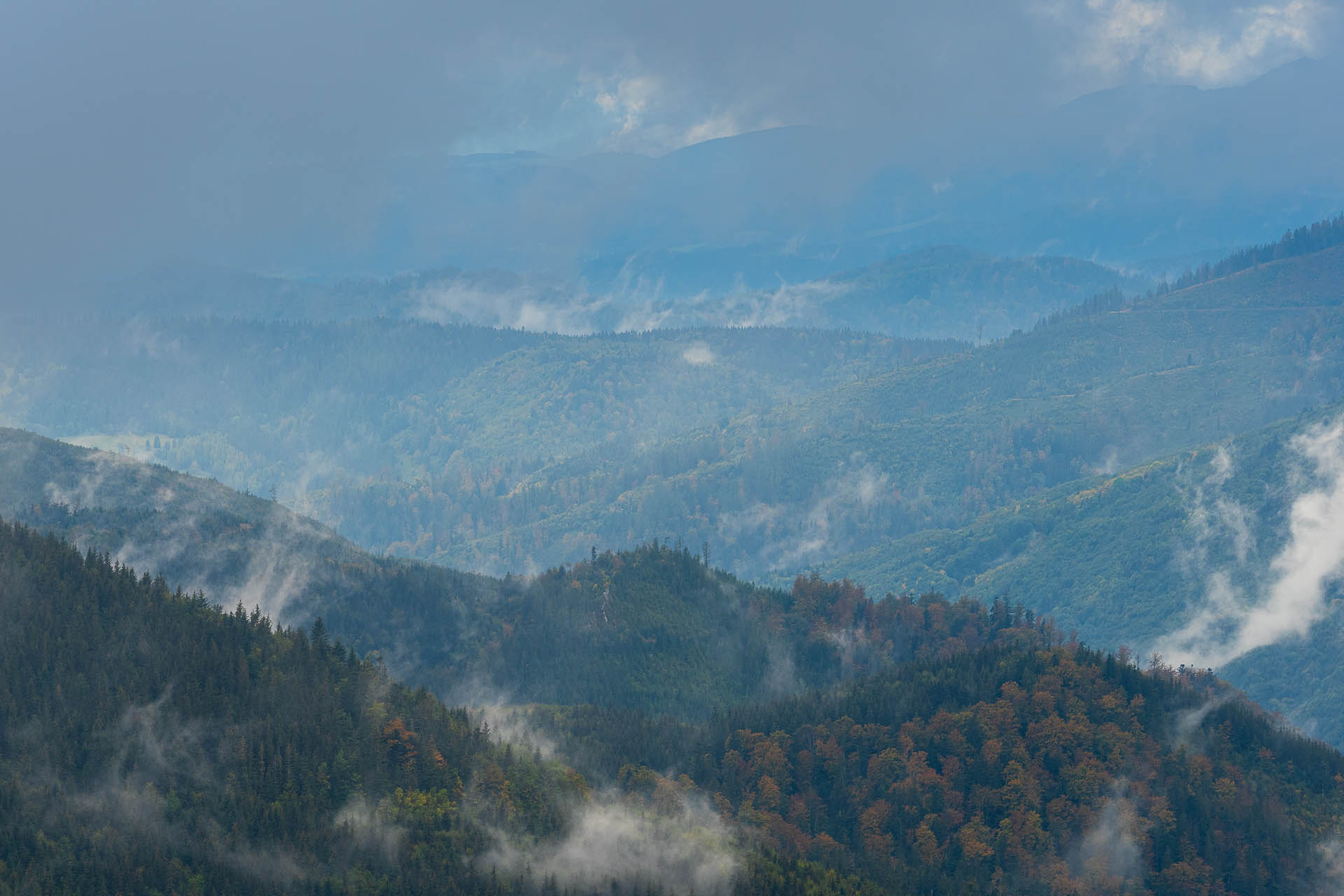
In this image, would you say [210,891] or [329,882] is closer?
[210,891]

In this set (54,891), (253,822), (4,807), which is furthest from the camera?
(253,822)

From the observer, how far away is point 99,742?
199 metres

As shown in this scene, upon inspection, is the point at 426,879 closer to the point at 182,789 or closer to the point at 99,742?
the point at 182,789

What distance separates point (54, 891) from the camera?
558 ft

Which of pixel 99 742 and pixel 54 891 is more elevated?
pixel 99 742

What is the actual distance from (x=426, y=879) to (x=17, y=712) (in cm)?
5936

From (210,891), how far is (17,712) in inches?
1591

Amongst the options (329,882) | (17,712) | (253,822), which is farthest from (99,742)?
(329,882)

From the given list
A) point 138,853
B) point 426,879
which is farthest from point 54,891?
point 426,879

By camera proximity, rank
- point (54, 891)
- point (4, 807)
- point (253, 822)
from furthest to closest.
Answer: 1. point (253, 822)
2. point (4, 807)
3. point (54, 891)

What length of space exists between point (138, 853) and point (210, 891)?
10.4 metres

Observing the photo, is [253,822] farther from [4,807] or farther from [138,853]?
[4,807]

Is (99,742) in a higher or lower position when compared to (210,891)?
higher

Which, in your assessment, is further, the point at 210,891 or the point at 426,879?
the point at 426,879
